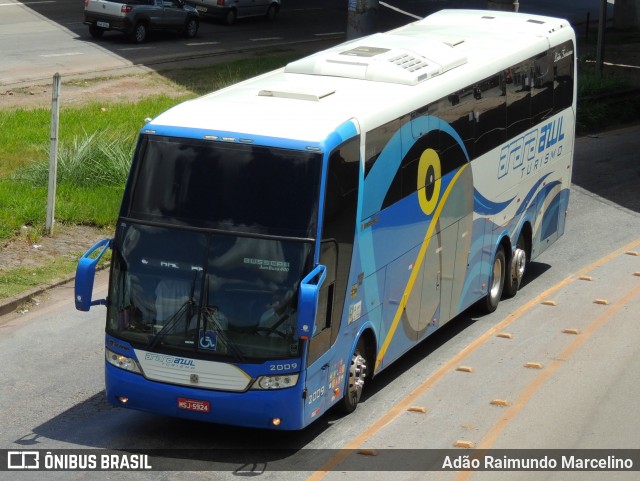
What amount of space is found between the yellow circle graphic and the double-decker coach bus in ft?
0.10

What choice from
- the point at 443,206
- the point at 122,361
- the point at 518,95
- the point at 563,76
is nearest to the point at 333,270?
the point at 122,361

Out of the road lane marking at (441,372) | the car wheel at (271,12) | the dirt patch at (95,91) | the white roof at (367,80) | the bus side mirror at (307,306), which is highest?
the white roof at (367,80)

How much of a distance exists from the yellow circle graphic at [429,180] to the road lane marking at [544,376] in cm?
240

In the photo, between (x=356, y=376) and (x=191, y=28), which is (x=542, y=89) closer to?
(x=356, y=376)

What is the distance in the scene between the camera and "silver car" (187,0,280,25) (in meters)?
Result: 44.6

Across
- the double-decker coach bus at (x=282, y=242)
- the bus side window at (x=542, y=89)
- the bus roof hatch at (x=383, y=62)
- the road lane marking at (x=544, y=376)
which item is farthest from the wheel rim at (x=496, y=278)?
the bus roof hatch at (x=383, y=62)

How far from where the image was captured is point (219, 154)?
38.0ft

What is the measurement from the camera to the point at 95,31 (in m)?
38.8

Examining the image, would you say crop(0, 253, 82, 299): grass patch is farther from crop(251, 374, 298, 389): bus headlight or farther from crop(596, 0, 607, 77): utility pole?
crop(596, 0, 607, 77): utility pole

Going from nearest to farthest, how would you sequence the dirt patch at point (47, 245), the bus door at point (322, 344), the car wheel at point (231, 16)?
the bus door at point (322, 344) → the dirt patch at point (47, 245) → the car wheel at point (231, 16)

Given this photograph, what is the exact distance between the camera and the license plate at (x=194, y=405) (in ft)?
37.7

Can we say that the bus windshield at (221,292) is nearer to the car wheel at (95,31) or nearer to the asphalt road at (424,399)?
the asphalt road at (424,399)

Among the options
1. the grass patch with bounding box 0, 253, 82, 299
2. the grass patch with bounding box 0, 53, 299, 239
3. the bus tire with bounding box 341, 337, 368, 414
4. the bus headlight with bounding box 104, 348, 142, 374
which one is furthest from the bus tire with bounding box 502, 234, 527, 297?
the bus headlight with bounding box 104, 348, 142, 374

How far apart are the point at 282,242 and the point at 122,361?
2.01m
